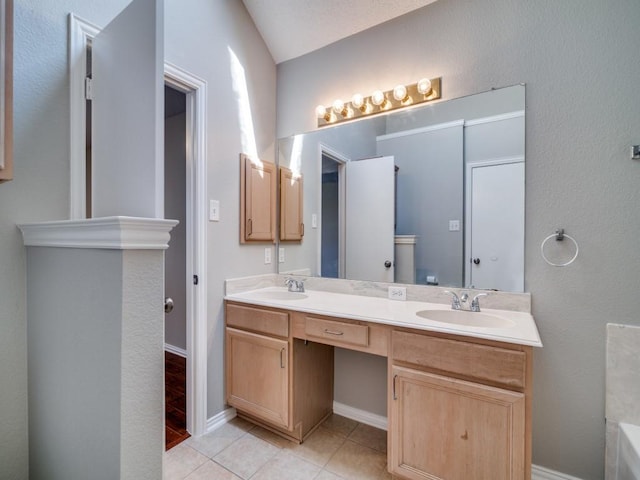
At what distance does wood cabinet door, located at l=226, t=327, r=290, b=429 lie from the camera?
1.71 m

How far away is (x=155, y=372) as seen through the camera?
0.84m

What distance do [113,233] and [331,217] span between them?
1.56 meters

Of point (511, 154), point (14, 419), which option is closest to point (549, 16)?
point (511, 154)

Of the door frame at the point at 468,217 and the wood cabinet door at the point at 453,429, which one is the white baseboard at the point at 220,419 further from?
the door frame at the point at 468,217

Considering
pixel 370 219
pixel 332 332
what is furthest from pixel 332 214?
pixel 332 332

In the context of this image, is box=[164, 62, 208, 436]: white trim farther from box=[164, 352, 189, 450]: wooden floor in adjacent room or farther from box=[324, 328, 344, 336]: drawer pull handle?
box=[324, 328, 344, 336]: drawer pull handle

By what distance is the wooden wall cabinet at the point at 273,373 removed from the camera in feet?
5.59

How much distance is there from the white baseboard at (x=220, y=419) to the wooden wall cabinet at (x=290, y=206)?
1231 millimetres

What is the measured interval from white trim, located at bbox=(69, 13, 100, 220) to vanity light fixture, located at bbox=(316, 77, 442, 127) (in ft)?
4.40

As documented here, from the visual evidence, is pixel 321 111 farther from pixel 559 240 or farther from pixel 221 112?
pixel 559 240


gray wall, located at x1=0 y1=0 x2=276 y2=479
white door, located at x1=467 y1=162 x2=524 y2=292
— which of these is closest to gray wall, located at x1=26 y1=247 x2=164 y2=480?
gray wall, located at x1=0 y1=0 x2=276 y2=479

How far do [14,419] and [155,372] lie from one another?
2.48ft

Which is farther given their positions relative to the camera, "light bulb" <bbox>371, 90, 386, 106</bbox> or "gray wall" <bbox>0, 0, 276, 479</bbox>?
"light bulb" <bbox>371, 90, 386, 106</bbox>

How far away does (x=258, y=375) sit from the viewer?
1807 millimetres
